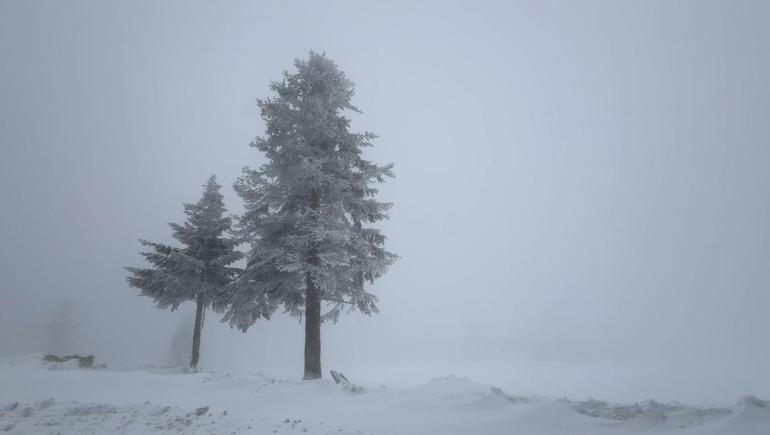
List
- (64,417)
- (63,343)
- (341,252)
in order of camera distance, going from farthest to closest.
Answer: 1. (63,343)
2. (341,252)
3. (64,417)

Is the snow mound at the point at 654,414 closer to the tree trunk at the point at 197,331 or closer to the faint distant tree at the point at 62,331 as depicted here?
the tree trunk at the point at 197,331

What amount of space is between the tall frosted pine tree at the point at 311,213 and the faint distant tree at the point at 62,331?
50038mm

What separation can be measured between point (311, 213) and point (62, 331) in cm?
5506

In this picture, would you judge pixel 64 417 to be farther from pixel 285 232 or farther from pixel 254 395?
pixel 285 232

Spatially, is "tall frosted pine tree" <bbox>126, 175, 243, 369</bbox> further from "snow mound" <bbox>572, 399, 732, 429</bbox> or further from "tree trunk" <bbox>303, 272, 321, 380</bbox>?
"snow mound" <bbox>572, 399, 732, 429</bbox>

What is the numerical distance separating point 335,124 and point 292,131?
182cm

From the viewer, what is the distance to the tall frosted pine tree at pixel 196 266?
19.6 m

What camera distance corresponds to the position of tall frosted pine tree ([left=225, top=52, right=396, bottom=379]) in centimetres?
1313

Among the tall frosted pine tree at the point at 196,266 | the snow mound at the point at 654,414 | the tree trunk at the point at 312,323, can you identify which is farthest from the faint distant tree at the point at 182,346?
the snow mound at the point at 654,414

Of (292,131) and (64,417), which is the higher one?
(292,131)

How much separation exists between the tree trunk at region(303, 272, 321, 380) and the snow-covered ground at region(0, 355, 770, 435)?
2850mm

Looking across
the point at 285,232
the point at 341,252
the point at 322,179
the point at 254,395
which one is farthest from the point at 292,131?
the point at 254,395

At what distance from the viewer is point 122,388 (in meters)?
9.56

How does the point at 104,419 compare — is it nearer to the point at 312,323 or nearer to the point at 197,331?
the point at 312,323
